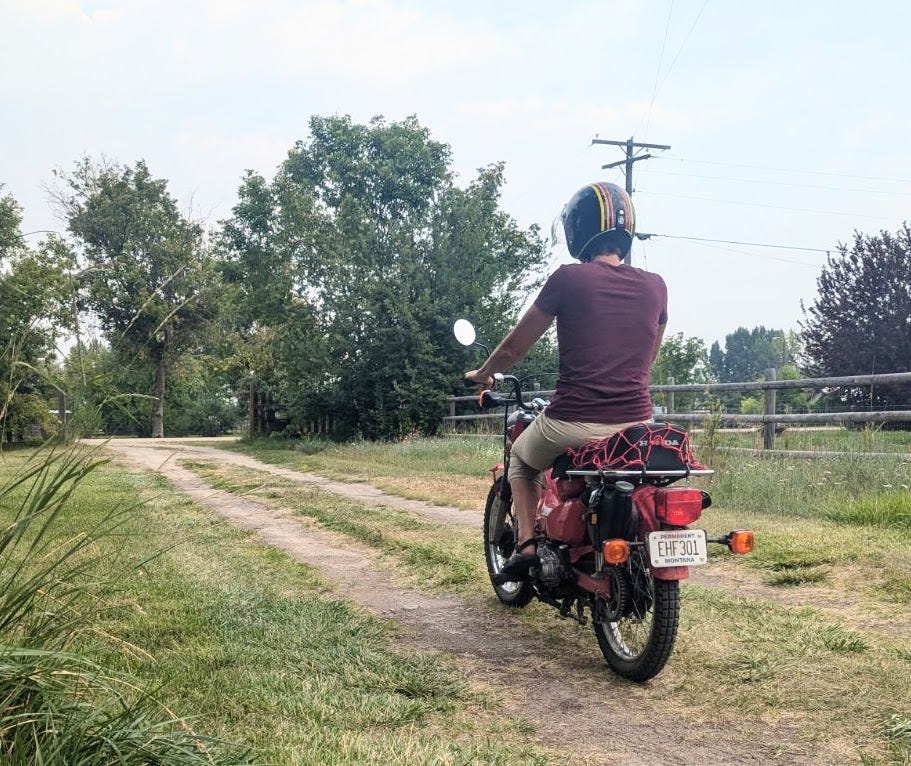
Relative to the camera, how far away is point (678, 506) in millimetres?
3256

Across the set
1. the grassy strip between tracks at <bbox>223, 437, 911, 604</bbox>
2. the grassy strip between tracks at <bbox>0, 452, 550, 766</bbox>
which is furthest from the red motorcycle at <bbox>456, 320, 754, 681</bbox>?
the grassy strip between tracks at <bbox>223, 437, 911, 604</bbox>

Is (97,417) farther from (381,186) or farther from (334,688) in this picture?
(381,186)

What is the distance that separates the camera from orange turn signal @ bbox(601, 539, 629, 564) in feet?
10.6

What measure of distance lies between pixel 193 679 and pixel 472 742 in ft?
3.61

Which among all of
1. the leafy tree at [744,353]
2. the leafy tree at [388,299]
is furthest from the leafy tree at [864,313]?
the leafy tree at [744,353]

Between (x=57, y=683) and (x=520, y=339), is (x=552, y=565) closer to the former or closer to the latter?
(x=520, y=339)

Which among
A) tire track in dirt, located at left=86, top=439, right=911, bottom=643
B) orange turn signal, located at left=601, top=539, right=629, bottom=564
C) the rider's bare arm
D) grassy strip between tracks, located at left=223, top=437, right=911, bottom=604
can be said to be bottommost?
tire track in dirt, located at left=86, top=439, right=911, bottom=643

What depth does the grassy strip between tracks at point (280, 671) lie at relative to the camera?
8.34 feet

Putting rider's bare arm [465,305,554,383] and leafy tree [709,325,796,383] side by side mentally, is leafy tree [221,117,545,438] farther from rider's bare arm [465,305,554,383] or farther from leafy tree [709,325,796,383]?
leafy tree [709,325,796,383]

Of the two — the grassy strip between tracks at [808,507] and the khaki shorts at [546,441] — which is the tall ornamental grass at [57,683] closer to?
the khaki shorts at [546,441]

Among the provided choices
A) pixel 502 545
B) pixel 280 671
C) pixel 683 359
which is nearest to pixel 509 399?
pixel 502 545

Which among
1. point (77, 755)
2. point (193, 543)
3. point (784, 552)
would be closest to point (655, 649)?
point (77, 755)

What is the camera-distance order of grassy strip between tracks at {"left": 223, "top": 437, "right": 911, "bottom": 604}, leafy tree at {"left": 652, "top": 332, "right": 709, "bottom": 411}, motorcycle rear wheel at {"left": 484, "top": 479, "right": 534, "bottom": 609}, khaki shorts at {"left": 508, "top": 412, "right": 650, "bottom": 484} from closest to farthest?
khaki shorts at {"left": 508, "top": 412, "right": 650, "bottom": 484} < motorcycle rear wheel at {"left": 484, "top": 479, "right": 534, "bottom": 609} < grassy strip between tracks at {"left": 223, "top": 437, "right": 911, "bottom": 604} < leafy tree at {"left": 652, "top": 332, "right": 709, "bottom": 411}

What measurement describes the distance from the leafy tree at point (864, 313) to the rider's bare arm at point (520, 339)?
19992mm
